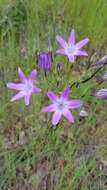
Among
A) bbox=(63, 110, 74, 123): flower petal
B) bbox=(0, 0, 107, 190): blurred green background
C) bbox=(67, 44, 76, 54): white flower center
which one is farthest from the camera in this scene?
bbox=(0, 0, 107, 190): blurred green background

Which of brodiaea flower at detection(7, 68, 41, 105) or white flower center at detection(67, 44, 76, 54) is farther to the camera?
white flower center at detection(67, 44, 76, 54)

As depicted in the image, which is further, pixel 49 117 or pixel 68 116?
pixel 49 117

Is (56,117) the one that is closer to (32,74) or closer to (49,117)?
(32,74)

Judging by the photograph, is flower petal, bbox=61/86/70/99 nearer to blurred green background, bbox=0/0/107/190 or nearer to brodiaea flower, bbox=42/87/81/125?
brodiaea flower, bbox=42/87/81/125

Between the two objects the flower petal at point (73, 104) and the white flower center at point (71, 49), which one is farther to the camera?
the white flower center at point (71, 49)

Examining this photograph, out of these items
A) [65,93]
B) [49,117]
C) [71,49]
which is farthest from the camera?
[49,117]

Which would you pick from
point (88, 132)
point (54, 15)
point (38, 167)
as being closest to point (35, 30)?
point (54, 15)

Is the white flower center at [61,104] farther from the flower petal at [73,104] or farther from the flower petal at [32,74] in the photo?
the flower petal at [32,74]

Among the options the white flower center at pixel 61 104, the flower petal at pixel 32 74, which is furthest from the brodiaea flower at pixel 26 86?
the white flower center at pixel 61 104

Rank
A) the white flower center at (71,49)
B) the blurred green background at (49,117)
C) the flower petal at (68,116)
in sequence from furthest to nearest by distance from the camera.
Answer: the blurred green background at (49,117) → the white flower center at (71,49) → the flower petal at (68,116)

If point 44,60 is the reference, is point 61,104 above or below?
below

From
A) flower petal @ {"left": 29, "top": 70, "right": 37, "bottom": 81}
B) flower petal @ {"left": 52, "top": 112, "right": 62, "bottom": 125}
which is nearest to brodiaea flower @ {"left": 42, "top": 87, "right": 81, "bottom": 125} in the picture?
flower petal @ {"left": 52, "top": 112, "right": 62, "bottom": 125}

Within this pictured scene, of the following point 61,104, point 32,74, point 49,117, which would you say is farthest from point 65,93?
point 49,117
